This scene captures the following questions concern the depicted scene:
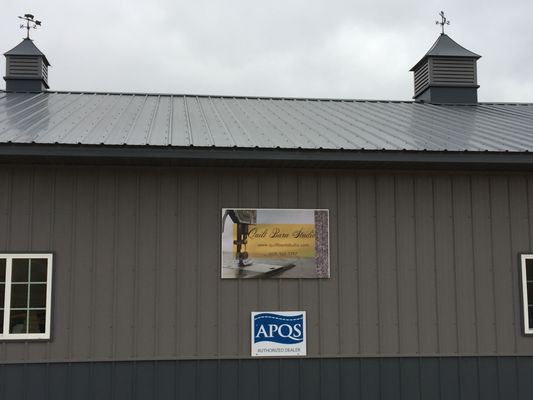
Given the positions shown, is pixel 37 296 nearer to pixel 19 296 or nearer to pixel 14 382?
pixel 19 296

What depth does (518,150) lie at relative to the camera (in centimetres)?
777

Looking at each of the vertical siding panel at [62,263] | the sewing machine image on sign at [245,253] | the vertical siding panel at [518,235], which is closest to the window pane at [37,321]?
the vertical siding panel at [62,263]

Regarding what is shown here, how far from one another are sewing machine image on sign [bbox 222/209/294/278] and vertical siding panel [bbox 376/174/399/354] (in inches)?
49.4

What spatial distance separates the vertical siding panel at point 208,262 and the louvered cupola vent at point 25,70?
6.52 metres

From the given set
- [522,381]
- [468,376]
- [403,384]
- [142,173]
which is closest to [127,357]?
[142,173]

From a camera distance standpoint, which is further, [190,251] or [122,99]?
[122,99]

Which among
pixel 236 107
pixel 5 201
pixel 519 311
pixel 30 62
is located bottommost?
pixel 519 311

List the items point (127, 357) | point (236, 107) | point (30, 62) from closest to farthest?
point (127, 357) < point (236, 107) < point (30, 62)

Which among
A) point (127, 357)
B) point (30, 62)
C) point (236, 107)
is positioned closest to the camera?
point (127, 357)

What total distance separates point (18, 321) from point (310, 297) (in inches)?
146

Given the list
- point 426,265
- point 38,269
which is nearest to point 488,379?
point 426,265

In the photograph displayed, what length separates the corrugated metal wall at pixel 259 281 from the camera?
761cm

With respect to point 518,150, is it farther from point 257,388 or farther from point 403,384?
point 257,388

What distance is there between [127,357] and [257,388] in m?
1.70
